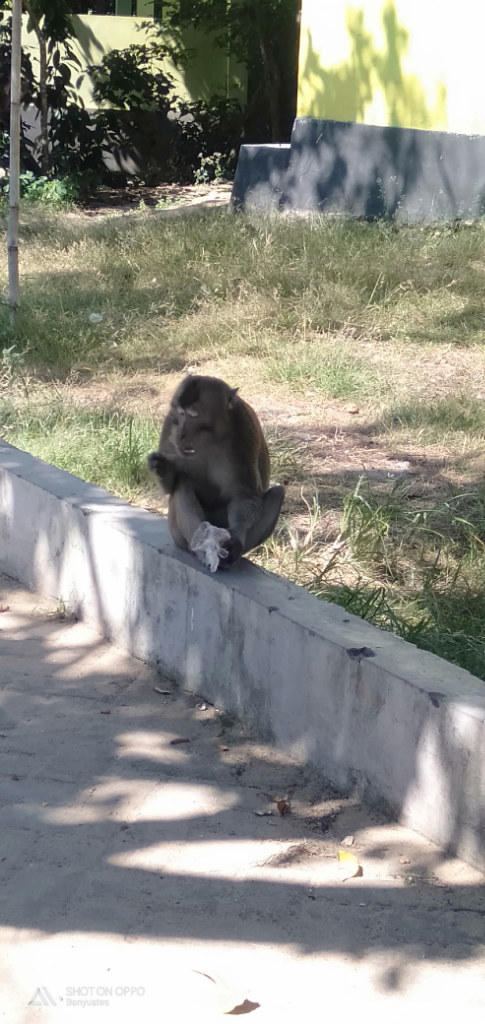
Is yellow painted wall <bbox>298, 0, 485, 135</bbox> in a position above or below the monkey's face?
above

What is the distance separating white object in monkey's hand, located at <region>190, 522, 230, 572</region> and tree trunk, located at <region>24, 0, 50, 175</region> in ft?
40.9

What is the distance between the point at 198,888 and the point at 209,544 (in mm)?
1322

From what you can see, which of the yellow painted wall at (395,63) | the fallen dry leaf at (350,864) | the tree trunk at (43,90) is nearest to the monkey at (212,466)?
the fallen dry leaf at (350,864)

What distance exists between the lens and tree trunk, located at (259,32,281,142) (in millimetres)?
16844

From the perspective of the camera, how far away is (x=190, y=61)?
17984 millimetres

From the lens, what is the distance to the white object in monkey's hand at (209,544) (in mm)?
3918

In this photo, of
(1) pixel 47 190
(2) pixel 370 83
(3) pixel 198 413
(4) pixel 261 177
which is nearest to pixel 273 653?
(3) pixel 198 413

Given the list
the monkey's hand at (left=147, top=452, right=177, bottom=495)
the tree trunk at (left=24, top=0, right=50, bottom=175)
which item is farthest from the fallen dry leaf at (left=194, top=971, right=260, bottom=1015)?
the tree trunk at (left=24, top=0, right=50, bottom=175)

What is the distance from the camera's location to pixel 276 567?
4.96 m

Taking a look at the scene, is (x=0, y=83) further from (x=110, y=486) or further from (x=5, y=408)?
(x=110, y=486)

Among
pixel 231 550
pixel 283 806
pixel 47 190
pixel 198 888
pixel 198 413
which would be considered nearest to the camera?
pixel 198 888

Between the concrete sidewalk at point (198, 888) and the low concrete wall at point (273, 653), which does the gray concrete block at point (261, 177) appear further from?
the concrete sidewalk at point (198, 888)

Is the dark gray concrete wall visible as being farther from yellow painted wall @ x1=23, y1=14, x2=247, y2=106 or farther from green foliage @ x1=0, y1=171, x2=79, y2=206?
yellow painted wall @ x1=23, y1=14, x2=247, y2=106

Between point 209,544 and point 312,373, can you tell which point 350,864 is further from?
point 312,373
